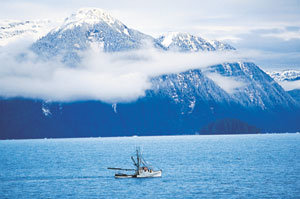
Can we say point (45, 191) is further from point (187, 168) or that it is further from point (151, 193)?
point (187, 168)

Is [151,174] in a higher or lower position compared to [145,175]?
higher

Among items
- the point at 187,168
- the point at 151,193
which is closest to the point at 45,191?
the point at 151,193

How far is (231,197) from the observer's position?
128 m

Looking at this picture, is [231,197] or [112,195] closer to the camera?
[231,197]

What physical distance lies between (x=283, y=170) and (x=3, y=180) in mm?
94476

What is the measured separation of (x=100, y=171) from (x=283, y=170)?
65.2 meters

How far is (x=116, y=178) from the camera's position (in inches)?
6772

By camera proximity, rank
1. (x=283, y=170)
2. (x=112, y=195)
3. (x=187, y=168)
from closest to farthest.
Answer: (x=112, y=195)
(x=283, y=170)
(x=187, y=168)

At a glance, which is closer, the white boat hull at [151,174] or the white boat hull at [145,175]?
the white boat hull at [145,175]

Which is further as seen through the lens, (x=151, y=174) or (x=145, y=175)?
(x=145, y=175)

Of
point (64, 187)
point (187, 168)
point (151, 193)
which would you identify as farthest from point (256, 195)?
point (187, 168)

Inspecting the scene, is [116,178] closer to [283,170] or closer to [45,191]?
[45,191]

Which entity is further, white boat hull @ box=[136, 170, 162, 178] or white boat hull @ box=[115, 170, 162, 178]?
white boat hull @ box=[136, 170, 162, 178]

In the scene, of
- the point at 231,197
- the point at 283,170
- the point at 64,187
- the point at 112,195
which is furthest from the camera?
the point at 283,170
